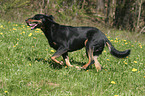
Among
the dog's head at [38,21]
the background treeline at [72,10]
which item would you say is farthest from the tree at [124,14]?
the dog's head at [38,21]

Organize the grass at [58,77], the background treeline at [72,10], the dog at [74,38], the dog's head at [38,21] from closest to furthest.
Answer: the grass at [58,77] → the dog at [74,38] → the dog's head at [38,21] → the background treeline at [72,10]

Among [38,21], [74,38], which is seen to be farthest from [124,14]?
[38,21]

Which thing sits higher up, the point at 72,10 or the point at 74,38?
the point at 74,38

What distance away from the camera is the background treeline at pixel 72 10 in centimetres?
1051

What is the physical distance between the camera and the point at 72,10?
12961 mm

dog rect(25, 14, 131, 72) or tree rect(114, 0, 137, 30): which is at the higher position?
dog rect(25, 14, 131, 72)

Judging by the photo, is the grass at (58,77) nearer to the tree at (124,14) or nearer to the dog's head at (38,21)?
the dog's head at (38,21)

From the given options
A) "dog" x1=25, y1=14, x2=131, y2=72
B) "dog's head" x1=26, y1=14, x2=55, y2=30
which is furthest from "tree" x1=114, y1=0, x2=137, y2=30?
"dog's head" x1=26, y1=14, x2=55, y2=30

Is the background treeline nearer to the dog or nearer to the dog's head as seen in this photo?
the dog's head

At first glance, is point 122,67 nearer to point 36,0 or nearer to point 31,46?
point 31,46

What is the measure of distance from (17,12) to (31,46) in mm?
5883

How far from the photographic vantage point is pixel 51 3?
41.5ft

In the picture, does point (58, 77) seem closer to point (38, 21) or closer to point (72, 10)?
point (38, 21)

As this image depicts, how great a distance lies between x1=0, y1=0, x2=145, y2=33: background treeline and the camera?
414 inches
